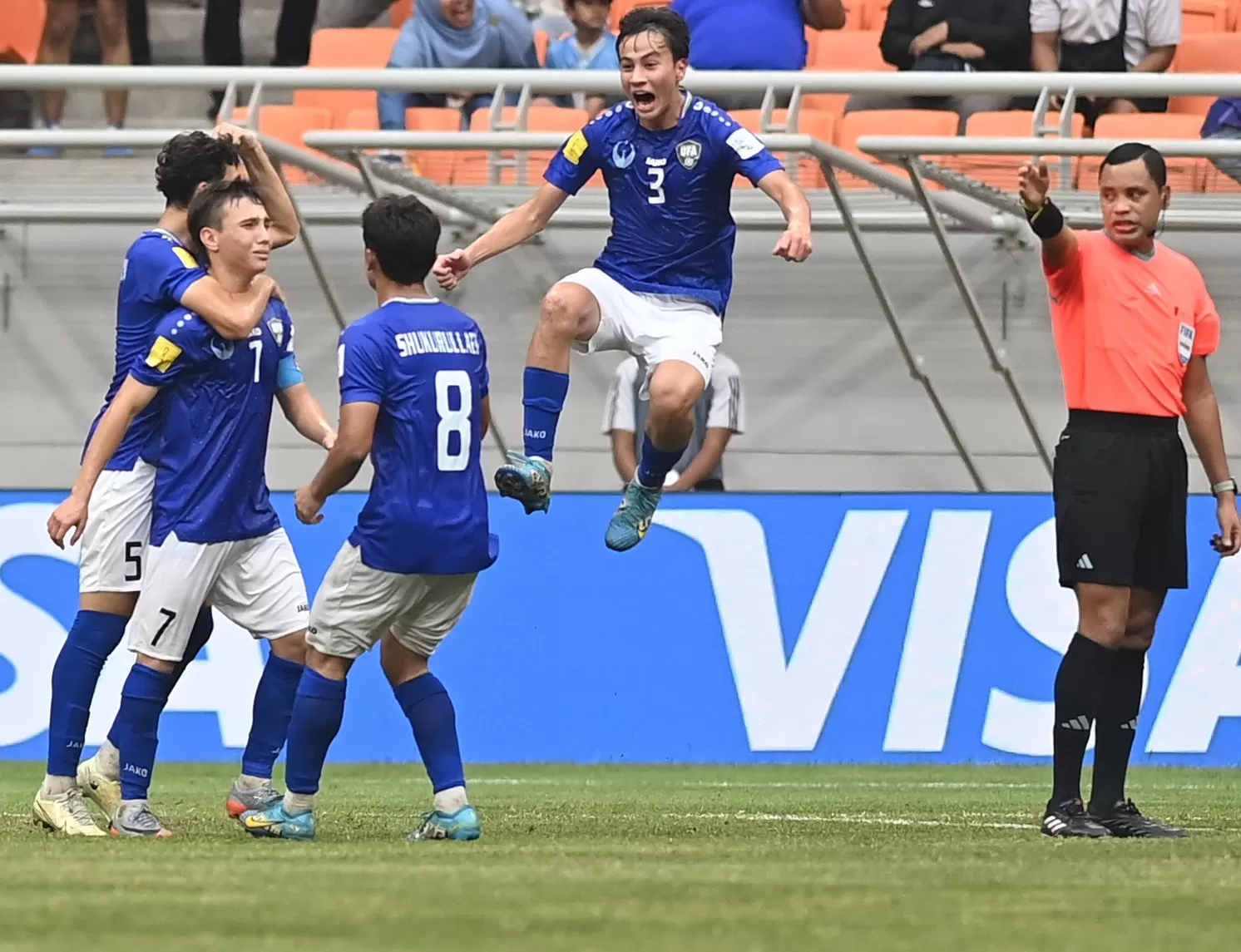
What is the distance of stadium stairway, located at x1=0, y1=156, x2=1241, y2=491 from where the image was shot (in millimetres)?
12547

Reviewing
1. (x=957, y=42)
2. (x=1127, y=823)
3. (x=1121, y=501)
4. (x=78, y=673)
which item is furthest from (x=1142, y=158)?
(x=957, y=42)

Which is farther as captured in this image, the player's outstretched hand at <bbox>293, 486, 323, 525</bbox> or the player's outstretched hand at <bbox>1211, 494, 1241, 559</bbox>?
the player's outstretched hand at <bbox>1211, 494, 1241, 559</bbox>

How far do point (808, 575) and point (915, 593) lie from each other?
55 centimetres

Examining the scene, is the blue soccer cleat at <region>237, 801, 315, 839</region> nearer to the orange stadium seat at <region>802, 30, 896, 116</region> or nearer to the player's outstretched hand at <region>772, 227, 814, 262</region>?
the player's outstretched hand at <region>772, 227, 814, 262</region>

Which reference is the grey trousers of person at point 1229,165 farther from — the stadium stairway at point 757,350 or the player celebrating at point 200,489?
the player celebrating at point 200,489

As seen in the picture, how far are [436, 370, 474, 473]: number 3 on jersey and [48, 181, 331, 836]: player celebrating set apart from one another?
2.42 feet

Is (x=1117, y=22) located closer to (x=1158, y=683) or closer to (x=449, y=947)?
(x=1158, y=683)

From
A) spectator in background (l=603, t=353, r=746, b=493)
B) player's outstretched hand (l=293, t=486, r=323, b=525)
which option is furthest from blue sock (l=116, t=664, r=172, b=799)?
spectator in background (l=603, t=353, r=746, b=493)

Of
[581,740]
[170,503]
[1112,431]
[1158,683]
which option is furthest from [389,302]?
[1158,683]

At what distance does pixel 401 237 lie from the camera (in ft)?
21.9

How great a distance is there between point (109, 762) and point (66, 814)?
0.62 metres

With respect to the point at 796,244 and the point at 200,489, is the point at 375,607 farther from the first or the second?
the point at 796,244

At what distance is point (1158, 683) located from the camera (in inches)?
447

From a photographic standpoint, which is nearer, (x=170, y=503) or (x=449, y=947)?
(x=449, y=947)
